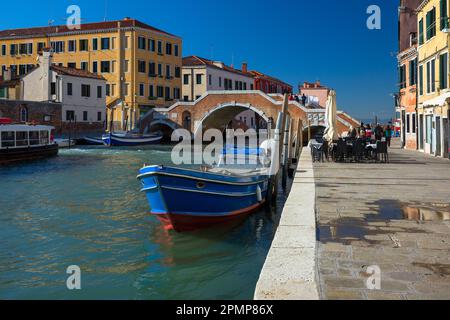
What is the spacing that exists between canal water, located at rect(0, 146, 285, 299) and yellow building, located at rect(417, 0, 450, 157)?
A: 735cm

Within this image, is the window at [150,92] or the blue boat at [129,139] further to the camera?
the window at [150,92]

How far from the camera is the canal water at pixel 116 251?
6.00 metres

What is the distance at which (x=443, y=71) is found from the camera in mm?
16938

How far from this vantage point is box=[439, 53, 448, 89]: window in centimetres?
1662

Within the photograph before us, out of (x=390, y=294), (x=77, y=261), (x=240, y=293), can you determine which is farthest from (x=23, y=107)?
(x=390, y=294)

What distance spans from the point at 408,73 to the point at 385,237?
67.3ft

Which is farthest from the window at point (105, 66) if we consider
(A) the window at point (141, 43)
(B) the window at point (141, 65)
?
(A) the window at point (141, 43)

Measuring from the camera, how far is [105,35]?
4212 centimetres

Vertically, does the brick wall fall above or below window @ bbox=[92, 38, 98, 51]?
below

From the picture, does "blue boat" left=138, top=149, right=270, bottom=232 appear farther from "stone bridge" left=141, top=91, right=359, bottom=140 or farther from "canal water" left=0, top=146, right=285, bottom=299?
"stone bridge" left=141, top=91, right=359, bottom=140

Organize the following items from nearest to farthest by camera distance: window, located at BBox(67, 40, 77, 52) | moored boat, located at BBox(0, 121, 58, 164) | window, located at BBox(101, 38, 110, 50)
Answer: moored boat, located at BBox(0, 121, 58, 164) < window, located at BBox(101, 38, 110, 50) < window, located at BBox(67, 40, 77, 52)

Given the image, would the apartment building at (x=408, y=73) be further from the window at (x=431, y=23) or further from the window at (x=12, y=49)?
the window at (x=12, y=49)

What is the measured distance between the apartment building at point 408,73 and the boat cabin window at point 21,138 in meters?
19.5

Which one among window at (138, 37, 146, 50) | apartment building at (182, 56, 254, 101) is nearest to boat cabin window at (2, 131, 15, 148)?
window at (138, 37, 146, 50)
